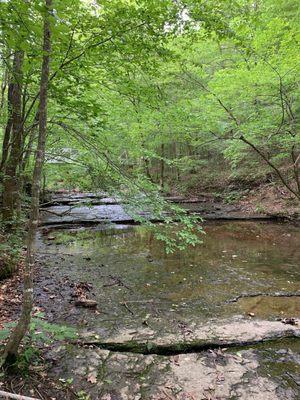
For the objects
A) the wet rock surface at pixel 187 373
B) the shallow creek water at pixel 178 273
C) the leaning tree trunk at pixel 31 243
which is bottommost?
the wet rock surface at pixel 187 373

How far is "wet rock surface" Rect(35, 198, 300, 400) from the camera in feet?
10.1

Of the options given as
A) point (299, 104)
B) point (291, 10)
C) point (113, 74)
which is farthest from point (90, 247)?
point (291, 10)

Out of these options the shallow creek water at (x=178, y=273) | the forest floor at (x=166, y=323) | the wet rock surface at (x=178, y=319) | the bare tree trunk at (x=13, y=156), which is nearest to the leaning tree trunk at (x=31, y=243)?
the forest floor at (x=166, y=323)

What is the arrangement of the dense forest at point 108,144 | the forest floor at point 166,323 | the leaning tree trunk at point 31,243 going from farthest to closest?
1. the forest floor at point 166,323
2. the dense forest at point 108,144
3. the leaning tree trunk at point 31,243

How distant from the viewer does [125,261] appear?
712 centimetres

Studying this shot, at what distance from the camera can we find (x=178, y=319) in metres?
4.33

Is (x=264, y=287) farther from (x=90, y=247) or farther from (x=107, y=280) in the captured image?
(x=90, y=247)

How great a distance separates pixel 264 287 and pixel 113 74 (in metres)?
4.57

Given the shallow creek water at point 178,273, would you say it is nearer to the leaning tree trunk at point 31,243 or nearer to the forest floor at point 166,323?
the forest floor at point 166,323

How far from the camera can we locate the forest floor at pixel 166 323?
3.00 meters

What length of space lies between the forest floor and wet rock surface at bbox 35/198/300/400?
0.01 meters

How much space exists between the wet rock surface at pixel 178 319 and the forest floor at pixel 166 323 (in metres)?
0.01

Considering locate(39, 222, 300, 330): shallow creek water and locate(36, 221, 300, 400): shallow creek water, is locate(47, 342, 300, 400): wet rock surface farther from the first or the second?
locate(39, 222, 300, 330): shallow creek water

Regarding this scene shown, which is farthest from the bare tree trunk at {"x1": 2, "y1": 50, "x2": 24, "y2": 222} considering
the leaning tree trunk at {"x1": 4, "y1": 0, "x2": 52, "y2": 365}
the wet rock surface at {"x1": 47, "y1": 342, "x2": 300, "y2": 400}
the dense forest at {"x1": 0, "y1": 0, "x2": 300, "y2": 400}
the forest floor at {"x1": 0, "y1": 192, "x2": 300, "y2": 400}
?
the wet rock surface at {"x1": 47, "y1": 342, "x2": 300, "y2": 400}
